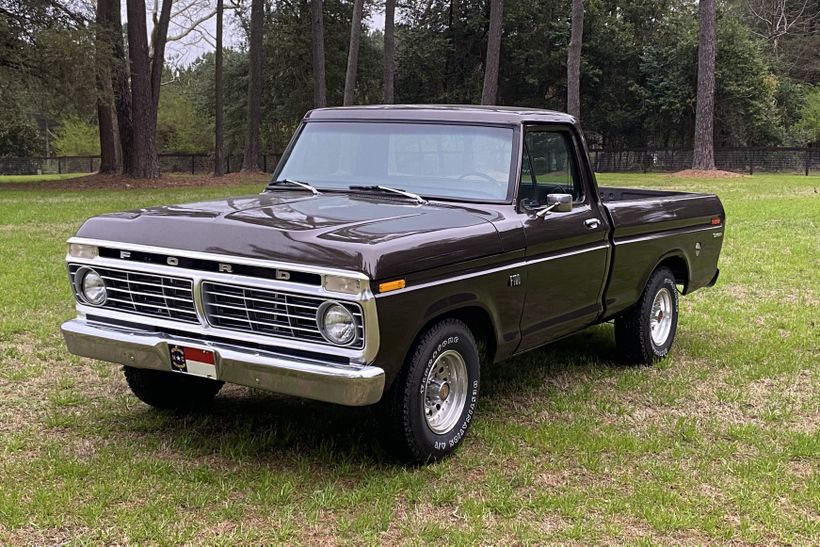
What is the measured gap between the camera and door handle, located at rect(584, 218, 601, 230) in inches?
232

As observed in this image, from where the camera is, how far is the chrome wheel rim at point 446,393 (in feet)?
15.5

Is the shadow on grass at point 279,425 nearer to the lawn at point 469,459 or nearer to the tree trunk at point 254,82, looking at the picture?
the lawn at point 469,459

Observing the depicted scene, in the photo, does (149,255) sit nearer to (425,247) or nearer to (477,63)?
(425,247)

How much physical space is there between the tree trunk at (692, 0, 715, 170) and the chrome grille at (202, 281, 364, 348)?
3301 centimetres

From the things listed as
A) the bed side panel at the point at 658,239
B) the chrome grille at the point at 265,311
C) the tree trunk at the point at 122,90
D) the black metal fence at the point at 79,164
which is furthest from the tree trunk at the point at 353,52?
the chrome grille at the point at 265,311

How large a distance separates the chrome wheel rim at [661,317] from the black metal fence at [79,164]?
143 feet

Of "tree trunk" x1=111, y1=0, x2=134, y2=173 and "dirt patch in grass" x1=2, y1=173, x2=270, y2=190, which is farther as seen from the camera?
"tree trunk" x1=111, y1=0, x2=134, y2=173

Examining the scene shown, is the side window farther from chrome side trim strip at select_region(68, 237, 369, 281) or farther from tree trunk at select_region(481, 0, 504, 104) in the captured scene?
tree trunk at select_region(481, 0, 504, 104)

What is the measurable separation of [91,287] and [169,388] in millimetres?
936

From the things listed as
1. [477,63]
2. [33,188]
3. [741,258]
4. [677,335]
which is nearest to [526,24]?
[477,63]

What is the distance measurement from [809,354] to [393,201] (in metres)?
4.13

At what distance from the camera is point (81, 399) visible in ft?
18.9

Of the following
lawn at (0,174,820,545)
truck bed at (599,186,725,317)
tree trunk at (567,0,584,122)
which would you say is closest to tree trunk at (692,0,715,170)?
tree trunk at (567,0,584,122)

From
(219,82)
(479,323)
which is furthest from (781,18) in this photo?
(479,323)
